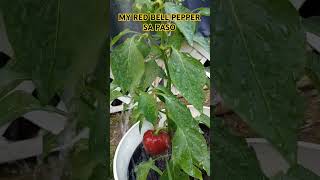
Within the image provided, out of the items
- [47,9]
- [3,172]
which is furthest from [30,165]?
[47,9]

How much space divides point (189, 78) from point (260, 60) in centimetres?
15

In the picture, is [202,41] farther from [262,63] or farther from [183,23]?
[262,63]

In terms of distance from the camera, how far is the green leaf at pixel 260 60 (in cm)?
23

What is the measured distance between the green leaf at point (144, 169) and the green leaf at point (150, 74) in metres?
0.08

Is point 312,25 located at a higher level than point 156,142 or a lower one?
higher

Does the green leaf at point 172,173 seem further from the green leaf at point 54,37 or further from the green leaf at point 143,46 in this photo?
the green leaf at point 54,37

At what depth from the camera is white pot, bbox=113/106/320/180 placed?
33 cm

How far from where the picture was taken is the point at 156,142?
0.41 metres

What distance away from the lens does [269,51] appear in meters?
0.24

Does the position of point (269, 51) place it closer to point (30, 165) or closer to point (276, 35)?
point (276, 35)

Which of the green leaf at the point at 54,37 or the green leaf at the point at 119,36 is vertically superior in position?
the green leaf at the point at 54,37

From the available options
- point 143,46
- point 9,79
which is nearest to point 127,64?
point 143,46

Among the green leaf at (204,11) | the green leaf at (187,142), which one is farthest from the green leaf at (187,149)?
the green leaf at (204,11)

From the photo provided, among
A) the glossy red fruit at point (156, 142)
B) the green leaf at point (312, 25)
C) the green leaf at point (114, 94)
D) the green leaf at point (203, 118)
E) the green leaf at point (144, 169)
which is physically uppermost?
the green leaf at point (312, 25)
